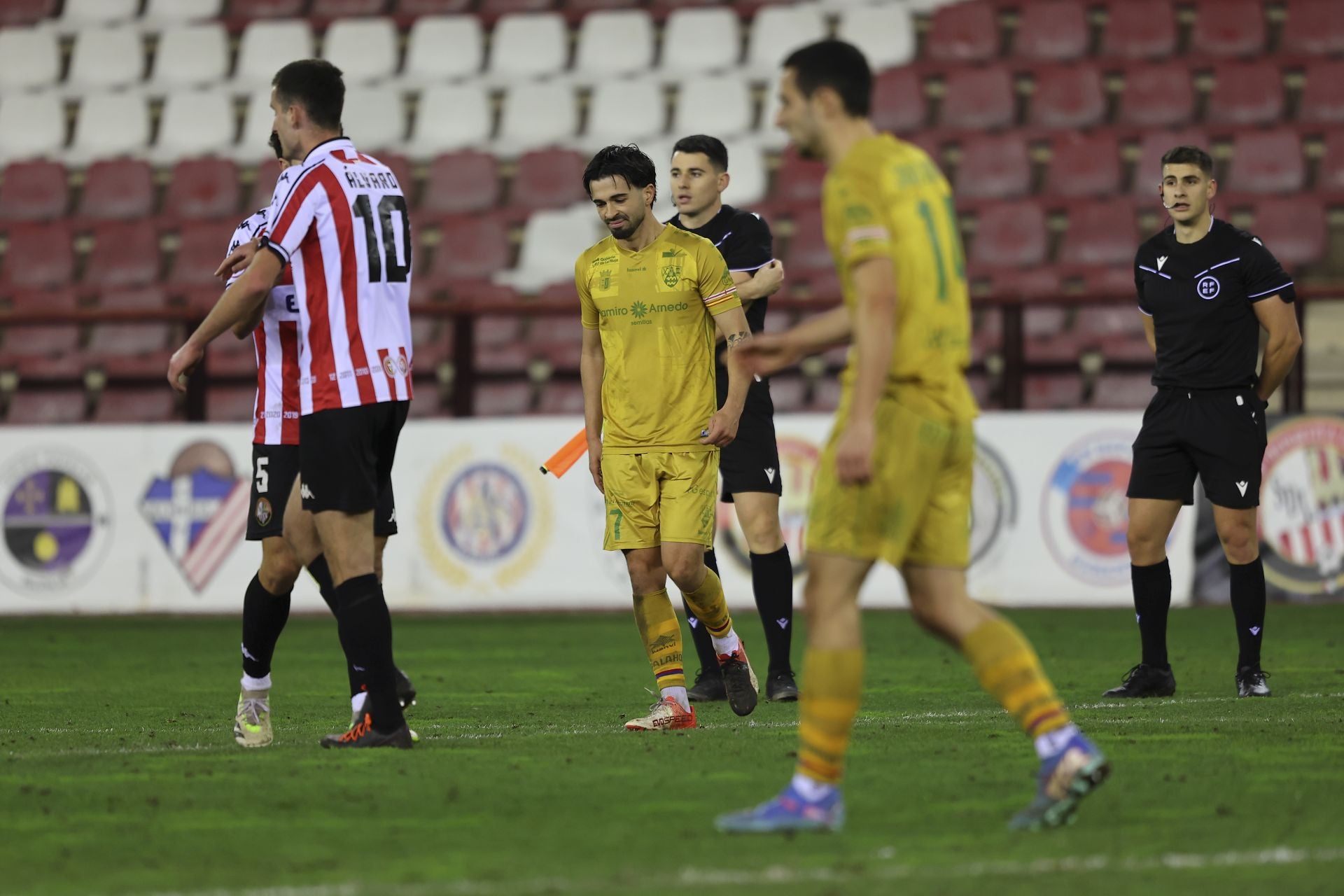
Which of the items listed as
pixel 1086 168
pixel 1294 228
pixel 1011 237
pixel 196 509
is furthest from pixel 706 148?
pixel 1086 168

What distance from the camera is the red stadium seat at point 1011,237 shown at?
1486 centimetres

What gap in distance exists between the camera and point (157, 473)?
41.3ft

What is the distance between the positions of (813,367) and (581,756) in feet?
27.7

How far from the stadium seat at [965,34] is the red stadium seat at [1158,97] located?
4.81ft

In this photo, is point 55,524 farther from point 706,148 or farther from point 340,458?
point 340,458

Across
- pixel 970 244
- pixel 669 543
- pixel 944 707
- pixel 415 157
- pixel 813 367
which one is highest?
pixel 415 157

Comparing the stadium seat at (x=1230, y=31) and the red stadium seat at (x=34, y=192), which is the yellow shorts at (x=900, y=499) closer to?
the stadium seat at (x=1230, y=31)

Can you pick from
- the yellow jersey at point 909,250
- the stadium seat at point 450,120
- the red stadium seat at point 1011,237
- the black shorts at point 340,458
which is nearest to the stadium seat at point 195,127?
the stadium seat at point 450,120

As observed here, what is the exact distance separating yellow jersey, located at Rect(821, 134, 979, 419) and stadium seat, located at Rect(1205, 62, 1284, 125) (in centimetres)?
1239

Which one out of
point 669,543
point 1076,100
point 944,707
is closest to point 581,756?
point 669,543

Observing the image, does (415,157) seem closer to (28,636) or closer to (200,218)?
(200,218)

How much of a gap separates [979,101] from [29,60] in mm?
10369

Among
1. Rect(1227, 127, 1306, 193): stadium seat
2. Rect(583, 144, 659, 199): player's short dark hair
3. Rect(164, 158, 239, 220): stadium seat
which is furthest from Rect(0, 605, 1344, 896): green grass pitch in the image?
Rect(164, 158, 239, 220): stadium seat

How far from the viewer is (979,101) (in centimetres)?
1628
